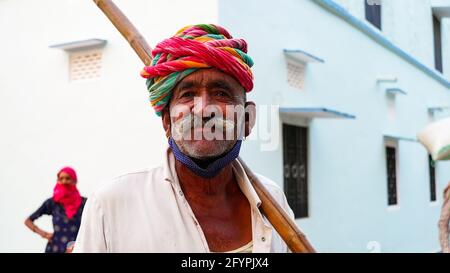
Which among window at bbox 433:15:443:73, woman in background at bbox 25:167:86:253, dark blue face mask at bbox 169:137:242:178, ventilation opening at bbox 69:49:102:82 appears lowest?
woman in background at bbox 25:167:86:253

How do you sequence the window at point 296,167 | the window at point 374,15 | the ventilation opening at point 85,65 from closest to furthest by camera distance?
the ventilation opening at point 85,65
the window at point 296,167
the window at point 374,15

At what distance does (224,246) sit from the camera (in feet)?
4.62

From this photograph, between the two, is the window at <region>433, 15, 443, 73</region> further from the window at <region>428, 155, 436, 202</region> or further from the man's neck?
the man's neck

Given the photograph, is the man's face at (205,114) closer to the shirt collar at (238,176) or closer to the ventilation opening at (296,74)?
the shirt collar at (238,176)

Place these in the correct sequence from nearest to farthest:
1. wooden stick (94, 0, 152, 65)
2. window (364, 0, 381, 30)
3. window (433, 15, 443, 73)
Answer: wooden stick (94, 0, 152, 65)
window (433, 15, 443, 73)
window (364, 0, 381, 30)

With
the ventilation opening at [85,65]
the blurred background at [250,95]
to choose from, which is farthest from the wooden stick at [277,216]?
the ventilation opening at [85,65]

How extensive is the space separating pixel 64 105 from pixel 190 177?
4.29m

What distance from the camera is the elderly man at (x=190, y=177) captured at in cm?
137

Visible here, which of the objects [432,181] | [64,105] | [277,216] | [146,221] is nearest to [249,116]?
[277,216]

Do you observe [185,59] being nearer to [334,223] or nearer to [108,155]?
[108,155]

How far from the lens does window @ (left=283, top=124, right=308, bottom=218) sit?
19.2ft

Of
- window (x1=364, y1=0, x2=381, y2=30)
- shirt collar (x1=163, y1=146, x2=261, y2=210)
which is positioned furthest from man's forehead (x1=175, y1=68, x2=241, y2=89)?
window (x1=364, y1=0, x2=381, y2=30)

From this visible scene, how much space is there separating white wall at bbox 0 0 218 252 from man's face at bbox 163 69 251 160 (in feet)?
10.9

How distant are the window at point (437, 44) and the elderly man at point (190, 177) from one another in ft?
20.5
